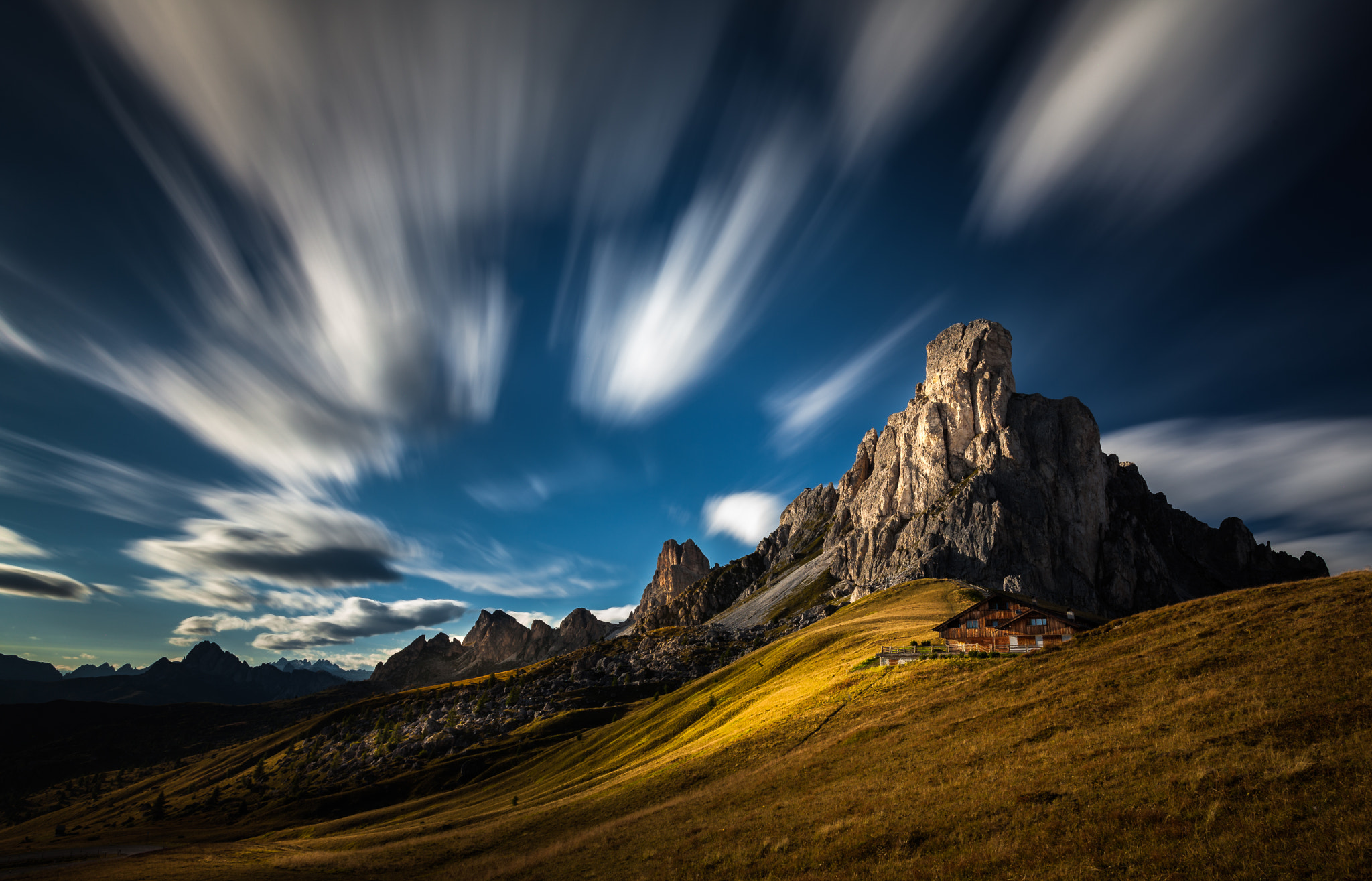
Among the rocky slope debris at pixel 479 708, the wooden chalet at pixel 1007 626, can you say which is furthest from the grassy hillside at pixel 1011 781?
the rocky slope debris at pixel 479 708

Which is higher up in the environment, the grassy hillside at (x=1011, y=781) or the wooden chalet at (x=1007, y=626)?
the wooden chalet at (x=1007, y=626)

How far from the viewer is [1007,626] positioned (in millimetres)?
67875

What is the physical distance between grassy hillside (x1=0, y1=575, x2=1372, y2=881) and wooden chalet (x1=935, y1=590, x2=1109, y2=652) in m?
20.9

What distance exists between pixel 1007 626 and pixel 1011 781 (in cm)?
5278

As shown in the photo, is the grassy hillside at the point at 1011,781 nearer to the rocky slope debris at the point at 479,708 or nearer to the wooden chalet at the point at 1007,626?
the wooden chalet at the point at 1007,626

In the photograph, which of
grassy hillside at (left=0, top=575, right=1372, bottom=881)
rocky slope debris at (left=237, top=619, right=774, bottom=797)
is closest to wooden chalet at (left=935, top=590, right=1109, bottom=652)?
grassy hillside at (left=0, top=575, right=1372, bottom=881)

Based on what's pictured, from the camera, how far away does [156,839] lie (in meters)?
91.4

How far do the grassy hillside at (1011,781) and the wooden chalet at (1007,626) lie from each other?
20901 millimetres

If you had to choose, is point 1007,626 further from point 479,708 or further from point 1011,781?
point 479,708

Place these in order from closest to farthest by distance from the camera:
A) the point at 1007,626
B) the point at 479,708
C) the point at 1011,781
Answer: the point at 1011,781 < the point at 1007,626 < the point at 479,708

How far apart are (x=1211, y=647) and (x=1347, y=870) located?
2226 centimetres

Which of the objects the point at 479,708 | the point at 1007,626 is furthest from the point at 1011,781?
the point at 479,708

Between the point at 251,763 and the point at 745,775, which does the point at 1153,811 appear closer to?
the point at 745,775

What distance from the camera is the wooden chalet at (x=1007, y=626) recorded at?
218 feet
